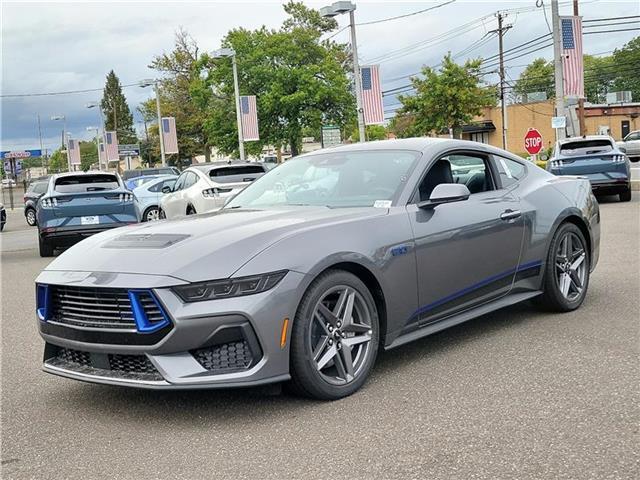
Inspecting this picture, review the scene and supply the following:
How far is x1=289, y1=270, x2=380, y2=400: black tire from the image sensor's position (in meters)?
3.94

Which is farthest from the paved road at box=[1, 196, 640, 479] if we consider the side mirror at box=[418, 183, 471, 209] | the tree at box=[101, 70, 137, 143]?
the tree at box=[101, 70, 137, 143]

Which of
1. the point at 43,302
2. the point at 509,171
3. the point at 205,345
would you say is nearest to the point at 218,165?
the point at 509,171

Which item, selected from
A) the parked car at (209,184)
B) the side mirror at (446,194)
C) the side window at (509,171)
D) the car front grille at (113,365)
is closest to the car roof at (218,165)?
the parked car at (209,184)

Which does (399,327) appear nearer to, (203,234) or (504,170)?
(203,234)

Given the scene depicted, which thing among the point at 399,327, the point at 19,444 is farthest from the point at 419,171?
the point at 19,444

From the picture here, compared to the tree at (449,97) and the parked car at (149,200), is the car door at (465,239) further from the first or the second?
the tree at (449,97)

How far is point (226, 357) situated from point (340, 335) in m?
0.72

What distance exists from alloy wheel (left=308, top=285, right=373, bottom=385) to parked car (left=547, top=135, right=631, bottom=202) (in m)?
13.7

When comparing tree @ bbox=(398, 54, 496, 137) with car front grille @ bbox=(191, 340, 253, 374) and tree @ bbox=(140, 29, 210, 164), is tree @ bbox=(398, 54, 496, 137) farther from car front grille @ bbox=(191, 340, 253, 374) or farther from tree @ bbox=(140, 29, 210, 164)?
car front grille @ bbox=(191, 340, 253, 374)

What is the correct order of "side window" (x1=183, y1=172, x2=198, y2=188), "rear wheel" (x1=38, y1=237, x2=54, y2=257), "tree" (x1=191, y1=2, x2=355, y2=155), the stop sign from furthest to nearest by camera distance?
"tree" (x1=191, y1=2, x2=355, y2=155)
the stop sign
"side window" (x1=183, y1=172, x2=198, y2=188)
"rear wheel" (x1=38, y1=237, x2=54, y2=257)

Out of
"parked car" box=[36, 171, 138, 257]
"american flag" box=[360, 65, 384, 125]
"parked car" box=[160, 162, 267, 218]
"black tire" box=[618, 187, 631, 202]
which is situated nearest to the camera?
"parked car" box=[36, 171, 138, 257]

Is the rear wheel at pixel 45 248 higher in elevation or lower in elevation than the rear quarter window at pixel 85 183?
lower

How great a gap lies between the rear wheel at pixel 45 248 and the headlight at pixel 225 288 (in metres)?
10.6

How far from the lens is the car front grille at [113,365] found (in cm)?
383
